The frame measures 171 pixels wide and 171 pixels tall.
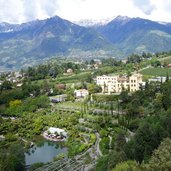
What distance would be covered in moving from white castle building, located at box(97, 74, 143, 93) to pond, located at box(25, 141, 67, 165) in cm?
2226

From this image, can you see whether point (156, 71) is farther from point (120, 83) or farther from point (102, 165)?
point (102, 165)

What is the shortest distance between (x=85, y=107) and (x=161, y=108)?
12978mm

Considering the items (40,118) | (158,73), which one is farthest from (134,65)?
(40,118)

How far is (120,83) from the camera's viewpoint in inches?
2361

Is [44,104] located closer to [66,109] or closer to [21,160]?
[66,109]

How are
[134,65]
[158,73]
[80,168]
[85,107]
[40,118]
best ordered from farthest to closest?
[134,65], [158,73], [85,107], [40,118], [80,168]

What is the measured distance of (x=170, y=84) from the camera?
47438 mm

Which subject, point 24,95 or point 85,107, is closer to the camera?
point 85,107

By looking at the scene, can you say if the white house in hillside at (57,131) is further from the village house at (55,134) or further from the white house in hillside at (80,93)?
the white house in hillside at (80,93)

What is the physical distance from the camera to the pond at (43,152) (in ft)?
111

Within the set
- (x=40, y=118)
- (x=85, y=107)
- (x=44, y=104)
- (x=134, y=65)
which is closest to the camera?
(x=40, y=118)

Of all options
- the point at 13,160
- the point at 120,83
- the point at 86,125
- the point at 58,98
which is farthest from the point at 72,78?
the point at 13,160

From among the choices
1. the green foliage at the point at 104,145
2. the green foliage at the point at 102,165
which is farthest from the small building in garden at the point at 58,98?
the green foliage at the point at 102,165

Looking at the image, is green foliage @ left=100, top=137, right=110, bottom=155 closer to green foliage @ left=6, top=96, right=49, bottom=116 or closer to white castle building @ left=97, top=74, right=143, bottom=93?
green foliage @ left=6, top=96, right=49, bottom=116
